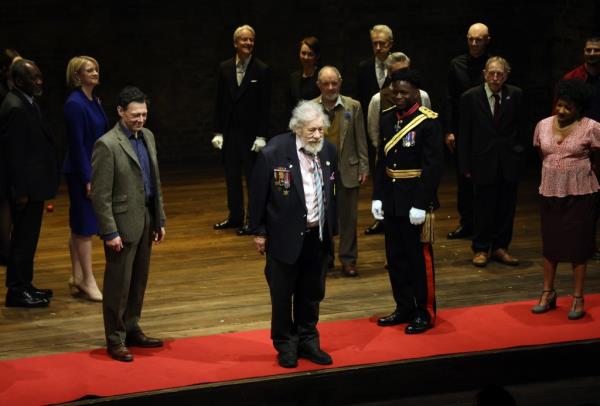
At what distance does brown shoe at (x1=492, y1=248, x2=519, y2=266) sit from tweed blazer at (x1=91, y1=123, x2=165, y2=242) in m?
2.95

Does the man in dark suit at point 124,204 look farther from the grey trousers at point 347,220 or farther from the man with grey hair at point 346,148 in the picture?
the grey trousers at point 347,220

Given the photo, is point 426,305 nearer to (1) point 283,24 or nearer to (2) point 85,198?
(2) point 85,198

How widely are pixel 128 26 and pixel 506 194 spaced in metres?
5.80

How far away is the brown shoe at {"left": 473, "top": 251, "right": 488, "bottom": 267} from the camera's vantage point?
7.50m

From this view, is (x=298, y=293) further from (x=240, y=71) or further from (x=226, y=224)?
(x=240, y=71)

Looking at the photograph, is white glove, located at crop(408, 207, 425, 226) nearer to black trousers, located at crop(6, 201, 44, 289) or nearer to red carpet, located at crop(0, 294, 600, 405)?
red carpet, located at crop(0, 294, 600, 405)

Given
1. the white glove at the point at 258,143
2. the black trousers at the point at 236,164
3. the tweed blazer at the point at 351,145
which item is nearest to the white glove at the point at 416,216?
the tweed blazer at the point at 351,145

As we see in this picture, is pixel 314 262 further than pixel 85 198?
No

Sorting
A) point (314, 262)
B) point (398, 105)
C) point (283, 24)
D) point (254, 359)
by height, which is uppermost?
point (283, 24)

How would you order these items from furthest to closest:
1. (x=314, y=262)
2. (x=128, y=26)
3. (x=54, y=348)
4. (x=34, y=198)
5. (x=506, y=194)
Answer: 1. (x=128, y=26)
2. (x=506, y=194)
3. (x=34, y=198)
4. (x=54, y=348)
5. (x=314, y=262)

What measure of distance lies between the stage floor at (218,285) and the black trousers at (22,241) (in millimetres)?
214

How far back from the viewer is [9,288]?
6758mm

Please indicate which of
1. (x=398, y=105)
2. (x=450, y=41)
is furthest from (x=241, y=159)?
(x=450, y=41)

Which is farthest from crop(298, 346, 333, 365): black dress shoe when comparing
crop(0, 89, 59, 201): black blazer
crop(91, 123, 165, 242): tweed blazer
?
crop(0, 89, 59, 201): black blazer
